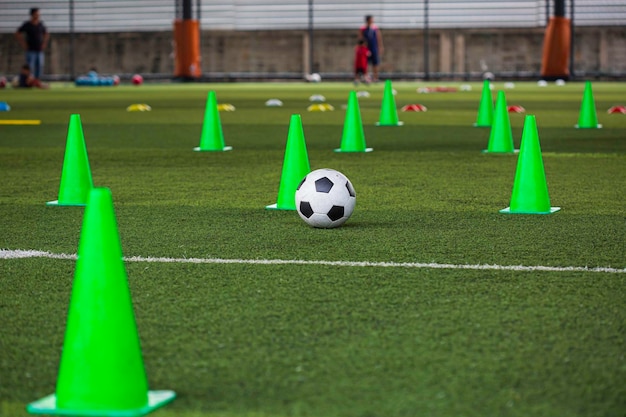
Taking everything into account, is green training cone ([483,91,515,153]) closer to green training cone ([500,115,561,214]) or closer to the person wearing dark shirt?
green training cone ([500,115,561,214])

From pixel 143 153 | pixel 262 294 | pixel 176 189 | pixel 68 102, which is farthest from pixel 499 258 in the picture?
pixel 68 102

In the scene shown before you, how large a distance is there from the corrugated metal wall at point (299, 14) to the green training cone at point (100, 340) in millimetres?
38025

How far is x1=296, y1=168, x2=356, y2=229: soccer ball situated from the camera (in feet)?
23.3

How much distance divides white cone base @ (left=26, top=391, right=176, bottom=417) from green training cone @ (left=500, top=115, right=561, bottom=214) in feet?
14.9

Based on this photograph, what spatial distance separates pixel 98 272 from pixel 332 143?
1066cm

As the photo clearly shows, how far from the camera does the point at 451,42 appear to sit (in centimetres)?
4147

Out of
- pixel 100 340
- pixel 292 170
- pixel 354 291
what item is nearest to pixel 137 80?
pixel 292 170

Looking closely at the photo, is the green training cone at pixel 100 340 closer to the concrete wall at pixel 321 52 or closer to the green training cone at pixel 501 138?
the green training cone at pixel 501 138

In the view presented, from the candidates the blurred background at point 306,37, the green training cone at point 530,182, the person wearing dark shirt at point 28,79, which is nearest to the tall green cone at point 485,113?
the green training cone at point 530,182

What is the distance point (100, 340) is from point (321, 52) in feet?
130

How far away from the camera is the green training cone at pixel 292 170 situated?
26.7 ft

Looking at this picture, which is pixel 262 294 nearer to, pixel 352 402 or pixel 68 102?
pixel 352 402

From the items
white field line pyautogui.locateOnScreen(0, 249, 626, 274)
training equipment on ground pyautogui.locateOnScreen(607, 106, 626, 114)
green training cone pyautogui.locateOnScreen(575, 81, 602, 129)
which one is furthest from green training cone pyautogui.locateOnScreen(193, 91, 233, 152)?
training equipment on ground pyautogui.locateOnScreen(607, 106, 626, 114)

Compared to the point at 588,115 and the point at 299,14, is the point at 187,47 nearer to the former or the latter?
the point at 299,14
